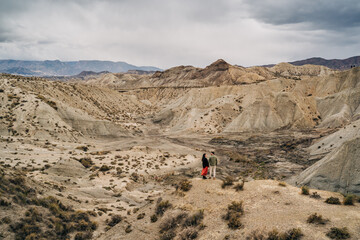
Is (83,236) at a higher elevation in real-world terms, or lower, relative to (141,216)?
lower

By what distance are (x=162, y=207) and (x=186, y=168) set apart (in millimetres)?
18644

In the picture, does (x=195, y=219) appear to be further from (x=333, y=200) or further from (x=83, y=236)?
(x=83, y=236)

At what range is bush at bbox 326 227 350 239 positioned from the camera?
26.6 ft

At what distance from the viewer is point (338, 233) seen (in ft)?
27.0

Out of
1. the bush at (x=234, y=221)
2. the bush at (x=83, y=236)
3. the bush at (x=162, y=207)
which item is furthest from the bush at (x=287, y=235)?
the bush at (x=83, y=236)

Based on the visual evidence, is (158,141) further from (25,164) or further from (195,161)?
(25,164)

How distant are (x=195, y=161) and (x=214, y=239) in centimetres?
2566

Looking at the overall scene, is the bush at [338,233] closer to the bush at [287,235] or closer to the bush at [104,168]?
the bush at [287,235]

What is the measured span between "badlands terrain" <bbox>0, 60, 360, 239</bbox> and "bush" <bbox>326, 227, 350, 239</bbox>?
37mm

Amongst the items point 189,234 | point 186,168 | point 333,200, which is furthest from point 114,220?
point 186,168

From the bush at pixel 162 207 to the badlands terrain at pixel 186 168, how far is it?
7 centimetres

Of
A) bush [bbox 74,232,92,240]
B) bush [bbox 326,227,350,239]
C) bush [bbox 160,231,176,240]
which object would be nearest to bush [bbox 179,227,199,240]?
bush [bbox 160,231,176,240]

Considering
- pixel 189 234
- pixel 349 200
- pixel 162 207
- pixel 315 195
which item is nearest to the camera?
pixel 349 200

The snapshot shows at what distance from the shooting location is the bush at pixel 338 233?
8.10 meters
